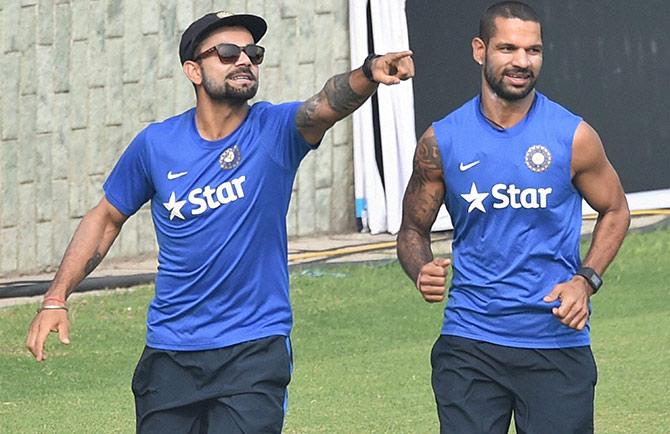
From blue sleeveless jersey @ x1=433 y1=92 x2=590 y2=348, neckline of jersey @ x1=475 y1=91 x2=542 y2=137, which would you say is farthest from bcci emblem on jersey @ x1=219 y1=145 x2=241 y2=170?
neckline of jersey @ x1=475 y1=91 x2=542 y2=137

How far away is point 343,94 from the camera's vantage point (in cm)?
620

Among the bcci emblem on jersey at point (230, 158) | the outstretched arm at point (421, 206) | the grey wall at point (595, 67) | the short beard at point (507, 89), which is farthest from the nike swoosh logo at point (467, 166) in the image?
the grey wall at point (595, 67)

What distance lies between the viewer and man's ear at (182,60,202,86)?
6.62 metres

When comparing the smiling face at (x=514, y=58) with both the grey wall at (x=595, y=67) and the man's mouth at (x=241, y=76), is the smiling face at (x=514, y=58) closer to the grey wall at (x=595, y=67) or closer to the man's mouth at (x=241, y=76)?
the man's mouth at (x=241, y=76)

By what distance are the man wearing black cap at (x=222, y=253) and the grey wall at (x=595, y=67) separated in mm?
9179

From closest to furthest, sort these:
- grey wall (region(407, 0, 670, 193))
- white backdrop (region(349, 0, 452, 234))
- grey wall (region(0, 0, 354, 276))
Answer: grey wall (region(0, 0, 354, 276)) → white backdrop (region(349, 0, 452, 234)) → grey wall (region(407, 0, 670, 193))

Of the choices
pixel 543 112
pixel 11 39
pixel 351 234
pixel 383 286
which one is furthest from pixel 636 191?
pixel 543 112

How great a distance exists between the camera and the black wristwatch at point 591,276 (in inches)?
244

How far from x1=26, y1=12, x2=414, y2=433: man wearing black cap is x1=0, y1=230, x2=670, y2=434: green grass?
2.63 meters

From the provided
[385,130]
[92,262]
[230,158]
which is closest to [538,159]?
[230,158]

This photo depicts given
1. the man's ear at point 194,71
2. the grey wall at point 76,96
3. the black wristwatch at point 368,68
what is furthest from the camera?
the grey wall at point 76,96

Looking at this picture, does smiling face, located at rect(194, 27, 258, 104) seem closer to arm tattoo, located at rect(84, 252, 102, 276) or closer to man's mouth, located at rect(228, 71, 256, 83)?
man's mouth, located at rect(228, 71, 256, 83)

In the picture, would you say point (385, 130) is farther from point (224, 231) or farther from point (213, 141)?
point (224, 231)

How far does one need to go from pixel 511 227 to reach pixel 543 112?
18.7 inches
